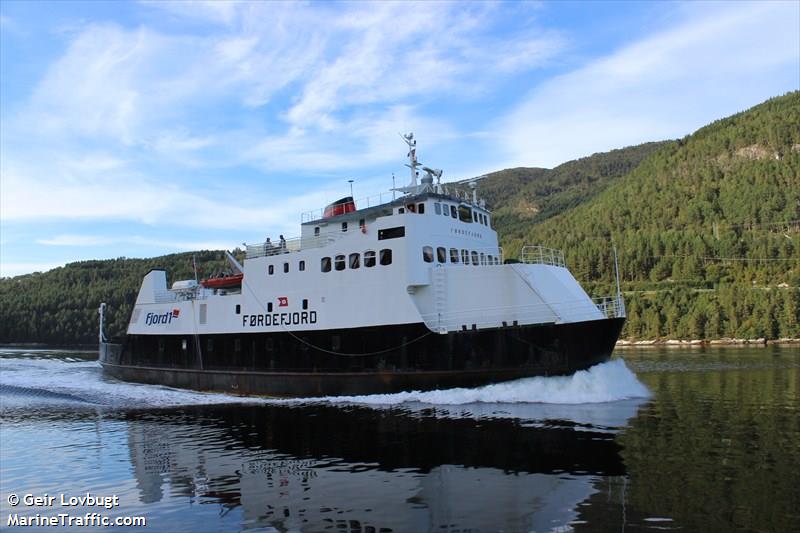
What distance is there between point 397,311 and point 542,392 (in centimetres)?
547

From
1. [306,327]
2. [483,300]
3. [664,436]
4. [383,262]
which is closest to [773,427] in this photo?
[664,436]

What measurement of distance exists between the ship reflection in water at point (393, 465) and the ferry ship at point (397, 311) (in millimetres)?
1850

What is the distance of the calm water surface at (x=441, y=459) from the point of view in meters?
8.80

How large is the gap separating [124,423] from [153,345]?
1055cm

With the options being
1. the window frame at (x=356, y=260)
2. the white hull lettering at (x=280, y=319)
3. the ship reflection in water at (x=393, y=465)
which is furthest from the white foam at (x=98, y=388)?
the window frame at (x=356, y=260)

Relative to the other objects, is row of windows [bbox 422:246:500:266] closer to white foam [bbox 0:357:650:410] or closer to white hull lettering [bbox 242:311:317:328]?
white foam [bbox 0:357:650:410]

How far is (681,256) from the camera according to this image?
10456cm

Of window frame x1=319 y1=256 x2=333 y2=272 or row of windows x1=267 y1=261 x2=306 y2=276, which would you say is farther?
row of windows x1=267 y1=261 x2=306 y2=276

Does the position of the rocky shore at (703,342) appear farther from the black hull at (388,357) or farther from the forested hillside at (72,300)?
the forested hillside at (72,300)

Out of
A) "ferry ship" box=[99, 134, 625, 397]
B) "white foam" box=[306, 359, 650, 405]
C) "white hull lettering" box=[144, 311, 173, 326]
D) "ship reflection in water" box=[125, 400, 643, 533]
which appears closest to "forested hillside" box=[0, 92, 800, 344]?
"white foam" box=[306, 359, 650, 405]

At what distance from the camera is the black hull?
18.1m

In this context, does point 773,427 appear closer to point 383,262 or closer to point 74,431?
point 383,262

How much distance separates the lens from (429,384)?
19.0 meters

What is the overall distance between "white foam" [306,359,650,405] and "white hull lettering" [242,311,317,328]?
4423 millimetres
